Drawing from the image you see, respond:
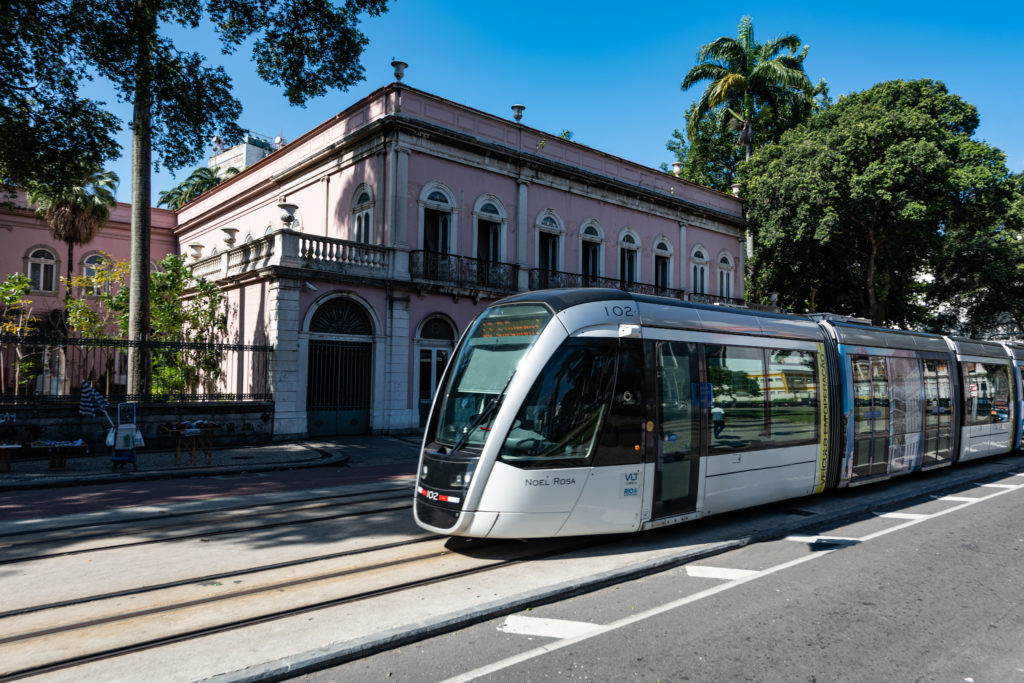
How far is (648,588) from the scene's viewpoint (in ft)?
17.9

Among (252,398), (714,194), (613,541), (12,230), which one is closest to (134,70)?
(252,398)

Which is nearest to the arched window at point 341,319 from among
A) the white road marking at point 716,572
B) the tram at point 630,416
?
the tram at point 630,416

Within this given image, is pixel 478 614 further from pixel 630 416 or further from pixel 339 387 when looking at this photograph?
pixel 339 387

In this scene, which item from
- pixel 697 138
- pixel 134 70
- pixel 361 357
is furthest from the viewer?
pixel 697 138

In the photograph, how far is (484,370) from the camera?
6.37 m

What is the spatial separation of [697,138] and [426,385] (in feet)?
82.1

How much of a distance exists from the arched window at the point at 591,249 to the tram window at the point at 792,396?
15686 millimetres

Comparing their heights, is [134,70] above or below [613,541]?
above

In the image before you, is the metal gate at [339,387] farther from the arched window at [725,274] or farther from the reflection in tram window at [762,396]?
the arched window at [725,274]

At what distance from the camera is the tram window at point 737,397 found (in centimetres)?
725

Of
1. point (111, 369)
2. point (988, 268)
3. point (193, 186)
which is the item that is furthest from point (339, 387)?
point (193, 186)

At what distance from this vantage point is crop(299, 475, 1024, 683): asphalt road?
396 centimetres

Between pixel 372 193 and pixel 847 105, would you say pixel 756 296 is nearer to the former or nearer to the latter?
pixel 847 105

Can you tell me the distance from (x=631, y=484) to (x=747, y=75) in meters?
30.1
